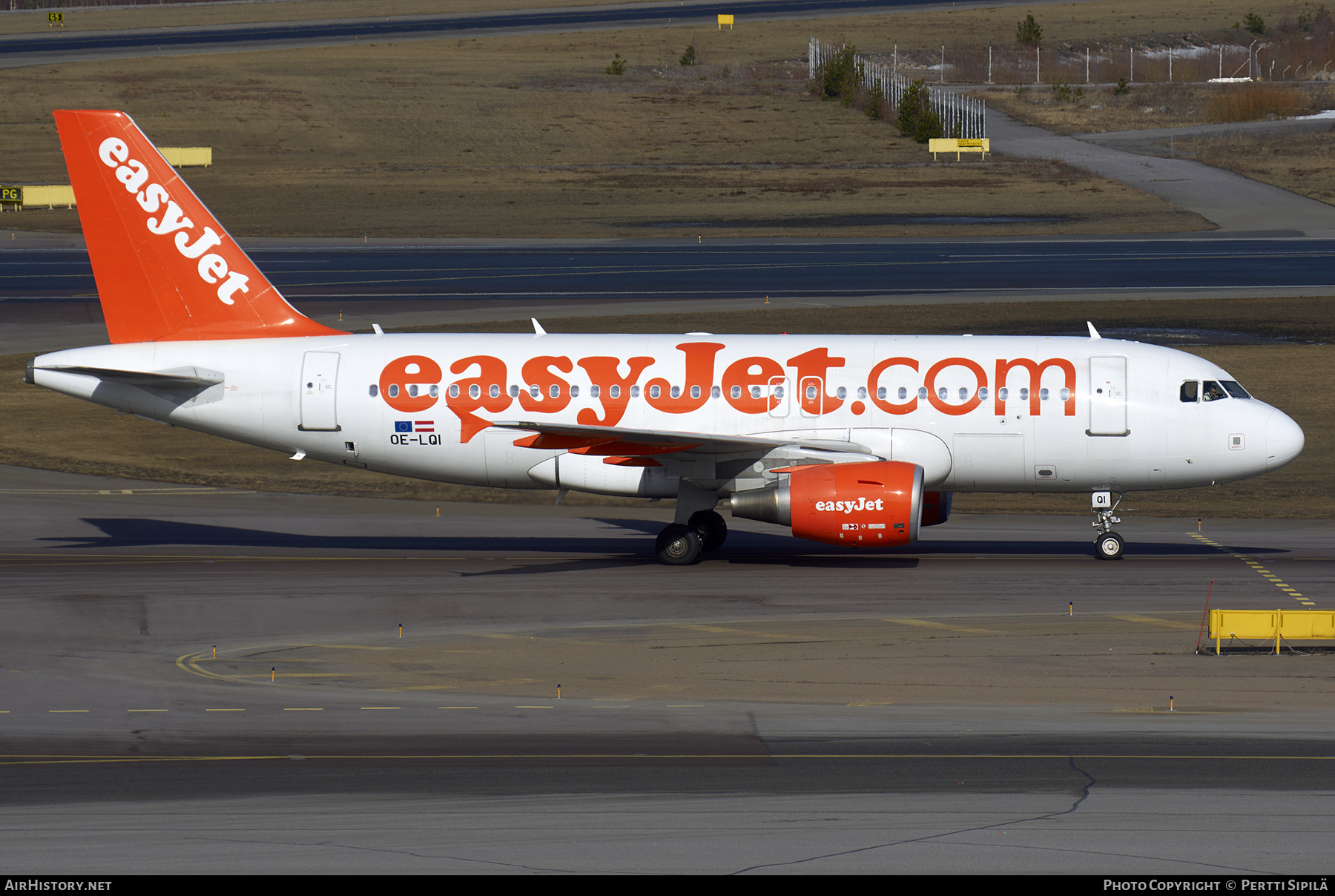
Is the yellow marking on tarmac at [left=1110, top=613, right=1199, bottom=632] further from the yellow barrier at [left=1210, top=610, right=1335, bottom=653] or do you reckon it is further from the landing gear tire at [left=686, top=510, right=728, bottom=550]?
the landing gear tire at [left=686, top=510, right=728, bottom=550]

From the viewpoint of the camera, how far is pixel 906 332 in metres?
57.2

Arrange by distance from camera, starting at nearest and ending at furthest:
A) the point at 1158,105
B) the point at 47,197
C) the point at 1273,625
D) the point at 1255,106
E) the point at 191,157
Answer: the point at 1273,625 < the point at 47,197 < the point at 191,157 < the point at 1255,106 < the point at 1158,105

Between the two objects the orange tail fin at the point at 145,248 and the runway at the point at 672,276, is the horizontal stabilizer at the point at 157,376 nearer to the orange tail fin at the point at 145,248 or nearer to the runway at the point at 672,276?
the orange tail fin at the point at 145,248

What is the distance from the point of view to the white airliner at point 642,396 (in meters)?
31.9

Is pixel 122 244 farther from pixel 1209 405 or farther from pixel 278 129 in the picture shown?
pixel 278 129

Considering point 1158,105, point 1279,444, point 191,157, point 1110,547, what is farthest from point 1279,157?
point 1110,547

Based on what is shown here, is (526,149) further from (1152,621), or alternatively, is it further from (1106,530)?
(1152,621)

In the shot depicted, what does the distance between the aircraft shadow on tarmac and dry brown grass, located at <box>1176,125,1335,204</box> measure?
7580cm

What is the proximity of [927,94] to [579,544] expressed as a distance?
99327 mm

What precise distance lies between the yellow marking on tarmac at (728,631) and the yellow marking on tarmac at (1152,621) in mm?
6293

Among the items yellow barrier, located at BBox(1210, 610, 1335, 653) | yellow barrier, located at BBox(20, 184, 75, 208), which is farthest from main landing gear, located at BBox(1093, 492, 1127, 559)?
yellow barrier, located at BBox(20, 184, 75, 208)

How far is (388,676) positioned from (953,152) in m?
97.9

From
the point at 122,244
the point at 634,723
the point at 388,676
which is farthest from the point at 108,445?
the point at 634,723

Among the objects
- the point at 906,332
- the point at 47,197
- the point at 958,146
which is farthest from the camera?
the point at 958,146
